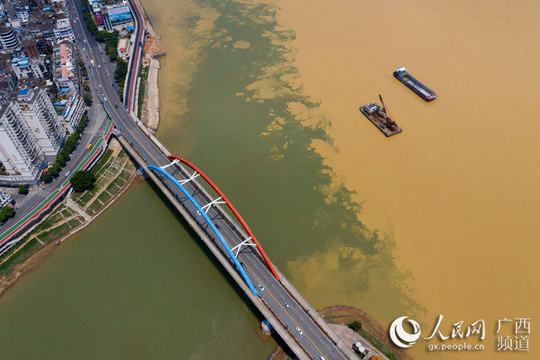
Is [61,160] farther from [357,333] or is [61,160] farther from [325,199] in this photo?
[357,333]

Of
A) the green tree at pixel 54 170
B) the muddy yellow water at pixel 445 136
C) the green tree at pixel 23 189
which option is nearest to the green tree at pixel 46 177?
the green tree at pixel 54 170

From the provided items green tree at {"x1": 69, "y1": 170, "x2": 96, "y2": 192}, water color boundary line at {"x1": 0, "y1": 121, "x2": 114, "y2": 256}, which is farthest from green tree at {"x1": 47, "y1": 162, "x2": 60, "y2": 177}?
green tree at {"x1": 69, "y1": 170, "x2": 96, "y2": 192}

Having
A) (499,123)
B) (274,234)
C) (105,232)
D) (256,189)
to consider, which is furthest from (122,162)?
(499,123)

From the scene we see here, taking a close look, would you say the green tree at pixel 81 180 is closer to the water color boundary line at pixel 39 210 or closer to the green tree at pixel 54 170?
the water color boundary line at pixel 39 210

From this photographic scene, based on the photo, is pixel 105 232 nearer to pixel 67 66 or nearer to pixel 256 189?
pixel 256 189

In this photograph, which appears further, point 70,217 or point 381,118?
point 381,118

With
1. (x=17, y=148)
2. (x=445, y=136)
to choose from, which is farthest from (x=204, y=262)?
(x=445, y=136)

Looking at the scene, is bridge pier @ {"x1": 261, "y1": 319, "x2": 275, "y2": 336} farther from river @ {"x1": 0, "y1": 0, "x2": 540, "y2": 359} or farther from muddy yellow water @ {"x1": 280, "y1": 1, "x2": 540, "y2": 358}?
muddy yellow water @ {"x1": 280, "y1": 1, "x2": 540, "y2": 358}
